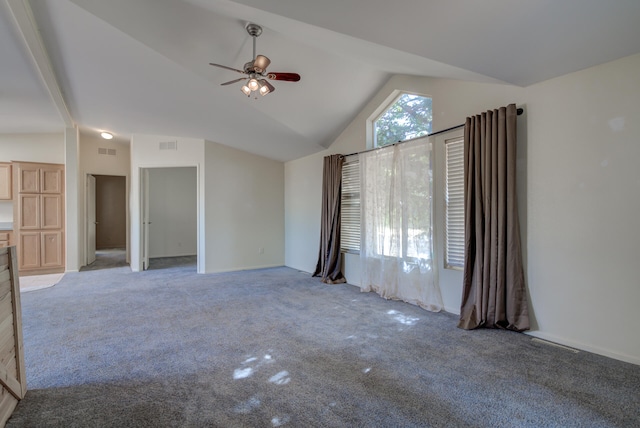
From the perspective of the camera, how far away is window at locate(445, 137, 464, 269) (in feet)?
11.9

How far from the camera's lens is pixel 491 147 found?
3158 millimetres

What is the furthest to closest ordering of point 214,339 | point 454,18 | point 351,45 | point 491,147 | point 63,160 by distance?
1. point 63,160
2. point 491,147
3. point 214,339
4. point 351,45
5. point 454,18

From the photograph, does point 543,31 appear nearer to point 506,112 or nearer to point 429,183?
point 506,112

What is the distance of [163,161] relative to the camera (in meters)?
6.35

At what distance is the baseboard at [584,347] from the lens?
2.46m

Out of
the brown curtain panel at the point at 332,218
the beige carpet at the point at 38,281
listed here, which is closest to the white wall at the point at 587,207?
the brown curtain panel at the point at 332,218

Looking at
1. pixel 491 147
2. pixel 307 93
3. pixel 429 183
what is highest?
pixel 307 93

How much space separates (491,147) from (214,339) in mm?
3312

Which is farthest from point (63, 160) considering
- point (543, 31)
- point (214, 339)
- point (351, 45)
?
point (543, 31)

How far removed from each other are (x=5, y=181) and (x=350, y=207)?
6.53 meters

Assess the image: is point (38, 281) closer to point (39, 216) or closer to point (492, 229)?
point (39, 216)

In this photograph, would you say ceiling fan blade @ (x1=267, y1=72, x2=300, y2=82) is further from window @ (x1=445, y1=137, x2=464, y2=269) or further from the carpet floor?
the carpet floor

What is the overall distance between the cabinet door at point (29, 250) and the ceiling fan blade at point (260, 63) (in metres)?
5.97

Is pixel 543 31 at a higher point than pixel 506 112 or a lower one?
higher
